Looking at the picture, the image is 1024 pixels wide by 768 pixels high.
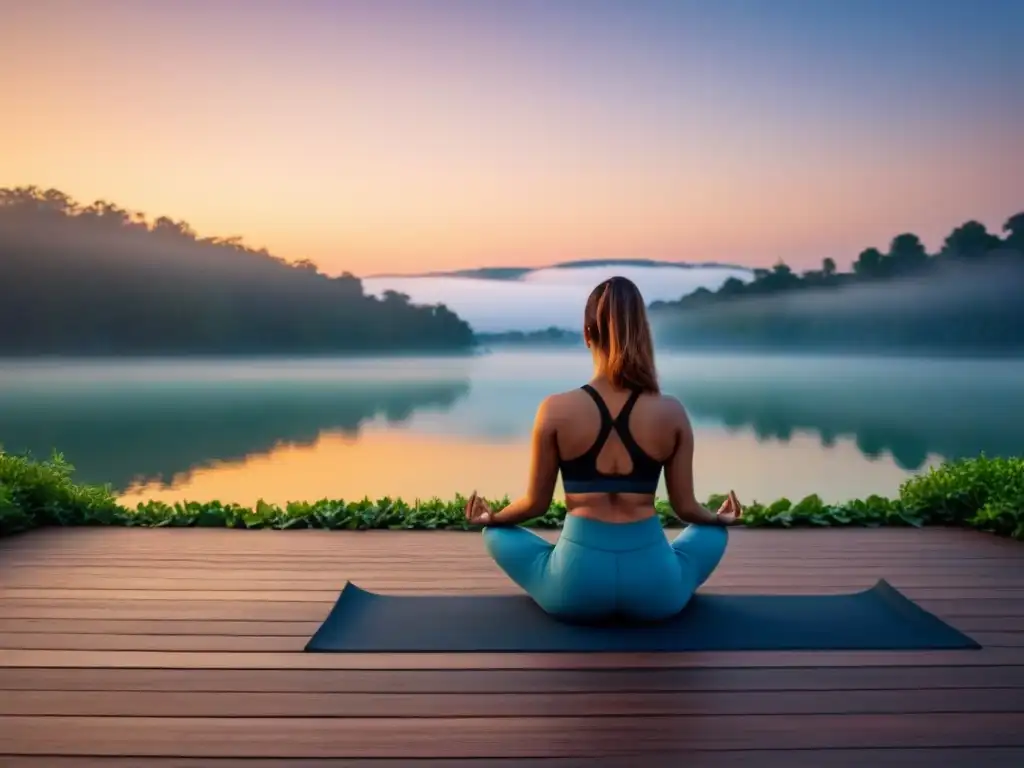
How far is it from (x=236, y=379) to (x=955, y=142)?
23859mm

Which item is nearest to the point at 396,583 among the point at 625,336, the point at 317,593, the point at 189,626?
the point at 317,593

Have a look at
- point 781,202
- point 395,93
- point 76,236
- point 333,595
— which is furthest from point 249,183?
point 333,595

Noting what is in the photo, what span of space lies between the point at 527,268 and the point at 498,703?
1377cm

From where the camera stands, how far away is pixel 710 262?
13719mm

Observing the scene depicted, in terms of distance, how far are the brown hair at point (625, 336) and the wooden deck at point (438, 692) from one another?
2.63ft

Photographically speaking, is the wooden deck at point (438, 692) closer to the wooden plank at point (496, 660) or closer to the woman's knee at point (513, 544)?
the wooden plank at point (496, 660)

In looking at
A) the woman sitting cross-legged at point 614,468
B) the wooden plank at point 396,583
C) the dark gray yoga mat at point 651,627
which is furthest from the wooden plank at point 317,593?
the woman sitting cross-legged at point 614,468

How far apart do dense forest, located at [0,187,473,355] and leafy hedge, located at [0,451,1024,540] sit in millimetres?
14076

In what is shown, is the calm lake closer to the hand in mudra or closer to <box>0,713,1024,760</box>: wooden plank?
the hand in mudra

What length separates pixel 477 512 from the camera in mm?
2633

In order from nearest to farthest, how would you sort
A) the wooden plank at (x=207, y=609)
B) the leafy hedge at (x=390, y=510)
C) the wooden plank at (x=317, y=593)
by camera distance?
the wooden plank at (x=207, y=609), the wooden plank at (x=317, y=593), the leafy hedge at (x=390, y=510)

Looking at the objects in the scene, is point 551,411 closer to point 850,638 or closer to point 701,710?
point 701,710

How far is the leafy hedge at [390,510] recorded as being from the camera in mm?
4176

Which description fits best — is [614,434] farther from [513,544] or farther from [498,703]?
[498,703]
